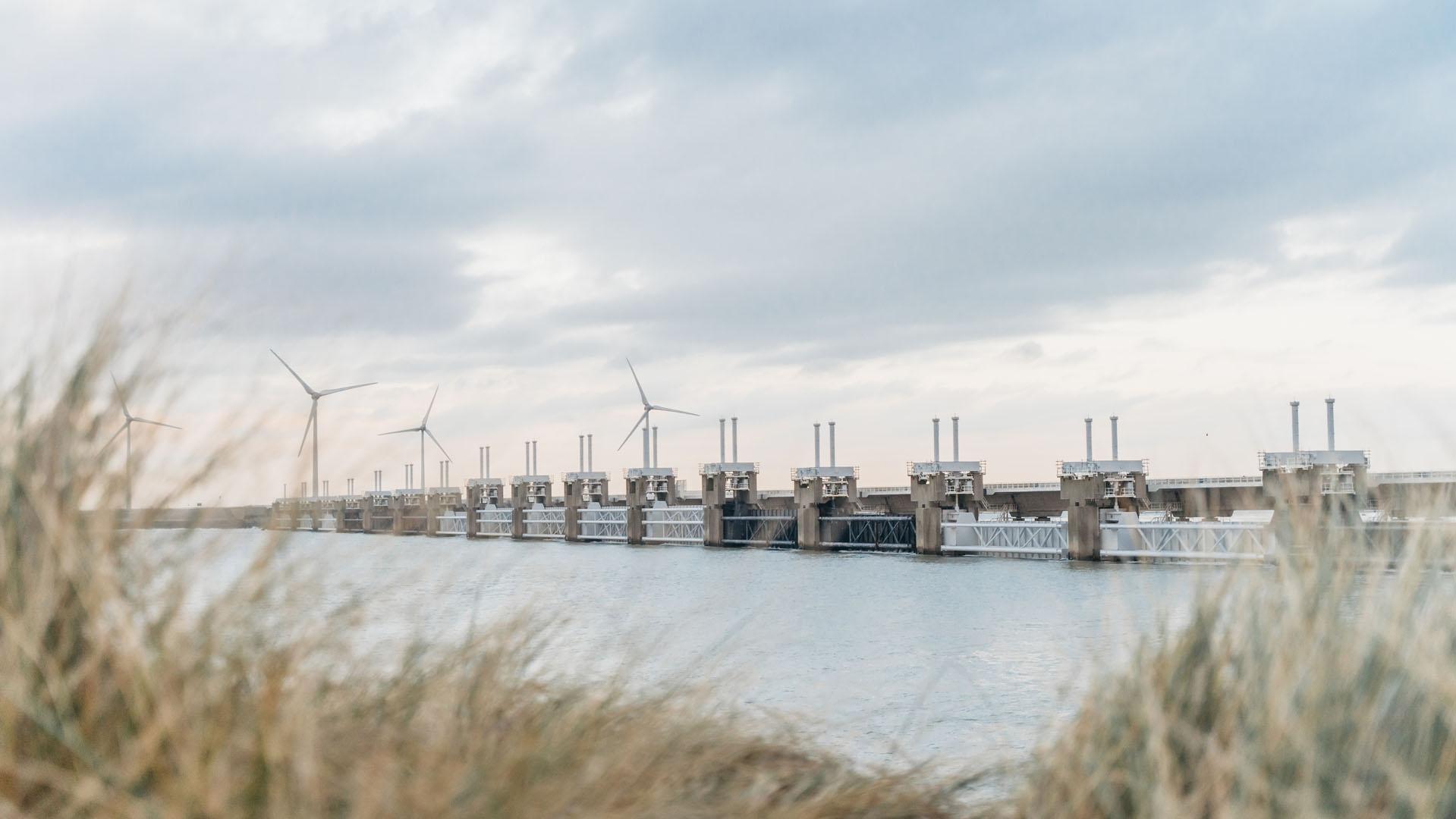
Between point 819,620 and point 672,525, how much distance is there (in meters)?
73.7

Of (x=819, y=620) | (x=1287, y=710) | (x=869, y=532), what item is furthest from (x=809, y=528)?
(x=1287, y=710)

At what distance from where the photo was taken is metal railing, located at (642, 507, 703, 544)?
110 m

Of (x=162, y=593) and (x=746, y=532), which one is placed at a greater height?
(x=162, y=593)

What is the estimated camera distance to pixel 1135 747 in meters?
6.01

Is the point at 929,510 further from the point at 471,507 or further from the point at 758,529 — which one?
the point at 471,507

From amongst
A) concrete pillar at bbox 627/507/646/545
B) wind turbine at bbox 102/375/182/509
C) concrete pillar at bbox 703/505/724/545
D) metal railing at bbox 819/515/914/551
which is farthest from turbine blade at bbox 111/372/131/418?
concrete pillar at bbox 627/507/646/545

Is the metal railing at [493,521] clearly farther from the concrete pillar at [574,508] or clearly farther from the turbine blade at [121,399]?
the turbine blade at [121,399]

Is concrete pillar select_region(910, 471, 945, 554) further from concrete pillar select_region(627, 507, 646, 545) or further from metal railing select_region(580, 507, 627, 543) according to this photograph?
metal railing select_region(580, 507, 627, 543)

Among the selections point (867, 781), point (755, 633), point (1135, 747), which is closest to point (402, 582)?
point (867, 781)

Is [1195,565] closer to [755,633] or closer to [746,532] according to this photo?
[755,633]

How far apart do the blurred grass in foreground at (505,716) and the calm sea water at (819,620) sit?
325mm

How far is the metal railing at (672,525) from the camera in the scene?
110125 millimetres

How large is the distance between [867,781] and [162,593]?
411 cm

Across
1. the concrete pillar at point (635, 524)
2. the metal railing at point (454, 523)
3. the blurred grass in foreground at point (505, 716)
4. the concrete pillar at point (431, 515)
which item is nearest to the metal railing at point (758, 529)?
the concrete pillar at point (635, 524)
